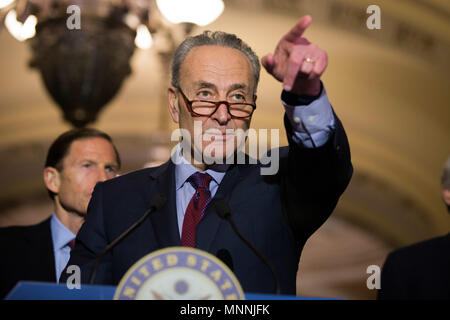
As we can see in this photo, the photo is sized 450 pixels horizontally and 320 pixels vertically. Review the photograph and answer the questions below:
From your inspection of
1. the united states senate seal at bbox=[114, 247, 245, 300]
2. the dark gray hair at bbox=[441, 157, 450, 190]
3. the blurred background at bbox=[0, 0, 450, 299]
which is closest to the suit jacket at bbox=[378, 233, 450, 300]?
the dark gray hair at bbox=[441, 157, 450, 190]

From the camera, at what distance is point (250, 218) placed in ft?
5.70

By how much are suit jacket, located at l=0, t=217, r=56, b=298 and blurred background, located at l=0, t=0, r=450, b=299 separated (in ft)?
5.82

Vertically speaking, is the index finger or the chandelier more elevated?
the index finger

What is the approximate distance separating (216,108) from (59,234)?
1563 mm

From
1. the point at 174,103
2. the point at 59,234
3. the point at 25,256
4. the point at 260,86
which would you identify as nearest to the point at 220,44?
the point at 174,103

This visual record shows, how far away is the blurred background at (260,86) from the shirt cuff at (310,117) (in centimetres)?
301

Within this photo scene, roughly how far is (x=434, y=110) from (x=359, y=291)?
23.0 ft

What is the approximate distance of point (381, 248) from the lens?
1517 cm

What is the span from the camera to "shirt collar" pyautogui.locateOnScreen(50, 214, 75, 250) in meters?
3.07

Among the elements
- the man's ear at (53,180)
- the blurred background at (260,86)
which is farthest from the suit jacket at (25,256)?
the blurred background at (260,86)

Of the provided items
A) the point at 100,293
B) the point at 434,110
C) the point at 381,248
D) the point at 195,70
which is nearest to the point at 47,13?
the point at 195,70

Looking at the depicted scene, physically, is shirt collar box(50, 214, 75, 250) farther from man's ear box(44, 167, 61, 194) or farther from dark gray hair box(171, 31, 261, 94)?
dark gray hair box(171, 31, 261, 94)
